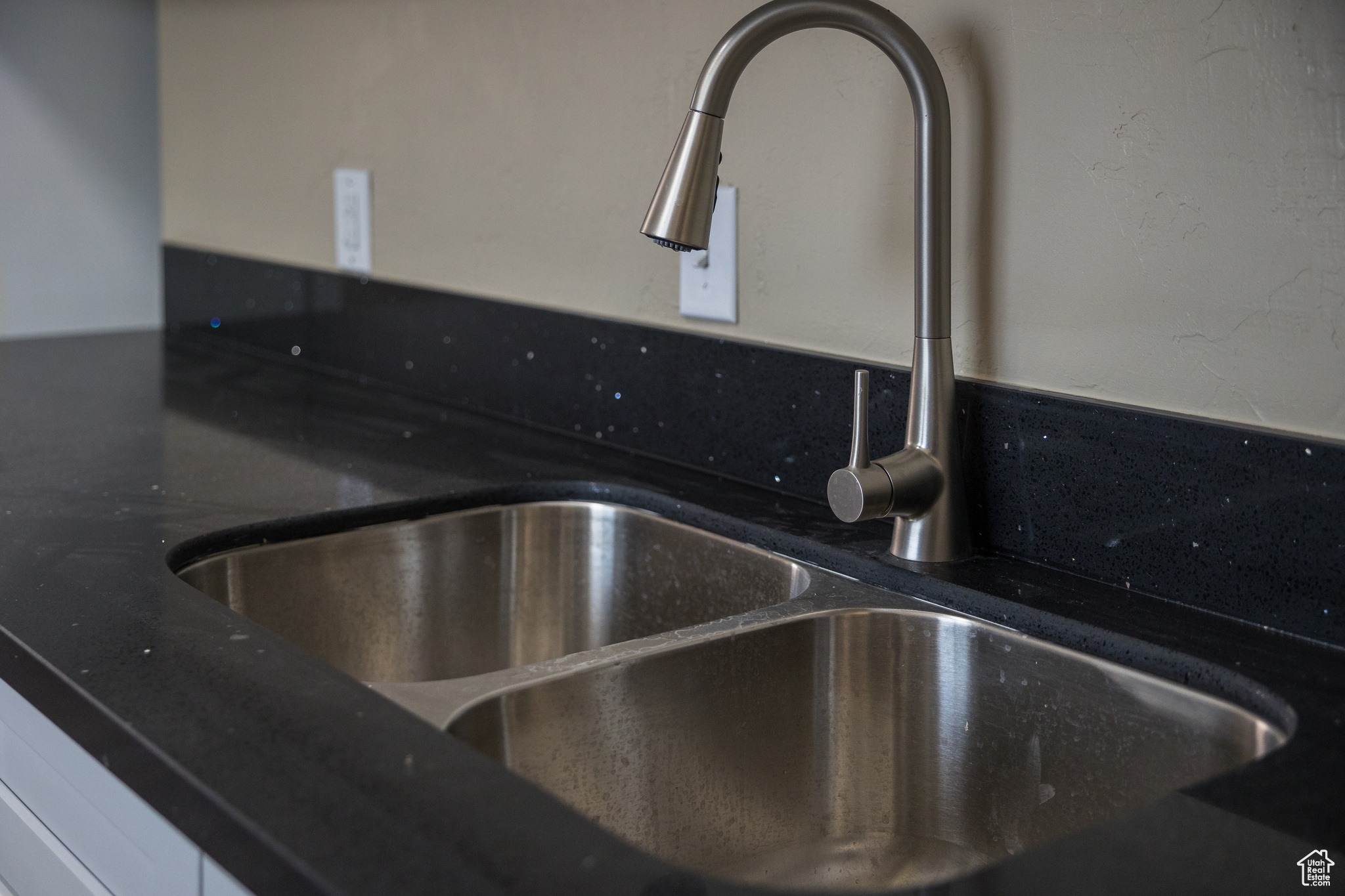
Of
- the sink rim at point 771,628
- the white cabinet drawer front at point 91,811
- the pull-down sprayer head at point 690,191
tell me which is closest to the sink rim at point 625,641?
the sink rim at point 771,628

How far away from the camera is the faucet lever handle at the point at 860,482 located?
2.81ft

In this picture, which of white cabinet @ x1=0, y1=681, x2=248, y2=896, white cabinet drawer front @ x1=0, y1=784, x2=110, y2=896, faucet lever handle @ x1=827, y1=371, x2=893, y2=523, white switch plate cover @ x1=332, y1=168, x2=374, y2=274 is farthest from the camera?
white switch plate cover @ x1=332, y1=168, x2=374, y2=274

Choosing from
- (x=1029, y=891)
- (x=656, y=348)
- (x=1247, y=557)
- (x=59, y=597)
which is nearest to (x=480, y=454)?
(x=656, y=348)

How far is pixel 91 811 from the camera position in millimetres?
712

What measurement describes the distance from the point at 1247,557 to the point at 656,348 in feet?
1.94

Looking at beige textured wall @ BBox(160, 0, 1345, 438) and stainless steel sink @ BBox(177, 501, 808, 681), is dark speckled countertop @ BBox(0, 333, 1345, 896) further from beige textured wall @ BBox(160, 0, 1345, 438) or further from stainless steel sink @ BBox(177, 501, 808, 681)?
beige textured wall @ BBox(160, 0, 1345, 438)

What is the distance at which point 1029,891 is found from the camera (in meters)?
0.50

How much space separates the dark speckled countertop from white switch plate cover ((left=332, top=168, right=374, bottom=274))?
0.32 metres

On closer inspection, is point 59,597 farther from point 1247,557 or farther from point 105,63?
point 105,63

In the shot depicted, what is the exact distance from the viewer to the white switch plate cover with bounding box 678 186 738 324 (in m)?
1.14

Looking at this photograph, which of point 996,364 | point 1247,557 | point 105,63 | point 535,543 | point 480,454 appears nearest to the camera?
point 1247,557

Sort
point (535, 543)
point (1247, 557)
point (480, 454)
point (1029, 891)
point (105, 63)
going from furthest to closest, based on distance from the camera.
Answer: point (105, 63) → point (480, 454) → point (535, 543) → point (1247, 557) → point (1029, 891)

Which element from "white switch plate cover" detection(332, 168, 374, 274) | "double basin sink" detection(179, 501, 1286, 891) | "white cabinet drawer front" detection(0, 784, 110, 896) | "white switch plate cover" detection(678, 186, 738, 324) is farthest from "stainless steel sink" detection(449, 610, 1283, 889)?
"white switch plate cover" detection(332, 168, 374, 274)

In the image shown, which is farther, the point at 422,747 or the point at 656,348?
the point at 656,348
